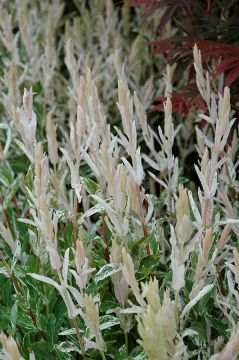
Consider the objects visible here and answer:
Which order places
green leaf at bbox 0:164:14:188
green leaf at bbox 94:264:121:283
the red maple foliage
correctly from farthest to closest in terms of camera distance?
green leaf at bbox 0:164:14:188 → the red maple foliage → green leaf at bbox 94:264:121:283

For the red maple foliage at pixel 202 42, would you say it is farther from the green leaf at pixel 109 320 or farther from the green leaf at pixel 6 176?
the green leaf at pixel 109 320

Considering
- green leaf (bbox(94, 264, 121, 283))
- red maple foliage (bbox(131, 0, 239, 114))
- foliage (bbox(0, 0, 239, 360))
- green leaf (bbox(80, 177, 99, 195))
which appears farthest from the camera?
red maple foliage (bbox(131, 0, 239, 114))

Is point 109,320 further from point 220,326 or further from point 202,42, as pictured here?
point 202,42

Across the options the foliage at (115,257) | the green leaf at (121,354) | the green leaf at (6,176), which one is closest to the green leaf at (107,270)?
the foliage at (115,257)

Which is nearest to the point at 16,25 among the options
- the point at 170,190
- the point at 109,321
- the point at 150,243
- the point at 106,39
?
the point at 106,39

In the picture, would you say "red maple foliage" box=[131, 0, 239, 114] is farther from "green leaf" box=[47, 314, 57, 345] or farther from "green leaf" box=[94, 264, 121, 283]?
"green leaf" box=[47, 314, 57, 345]

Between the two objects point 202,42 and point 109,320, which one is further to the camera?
point 202,42

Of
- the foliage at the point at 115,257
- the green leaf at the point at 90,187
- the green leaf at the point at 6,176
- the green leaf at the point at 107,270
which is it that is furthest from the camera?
the green leaf at the point at 6,176

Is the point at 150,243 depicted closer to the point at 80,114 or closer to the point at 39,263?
the point at 39,263

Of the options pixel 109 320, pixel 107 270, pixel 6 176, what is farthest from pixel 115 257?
pixel 6 176

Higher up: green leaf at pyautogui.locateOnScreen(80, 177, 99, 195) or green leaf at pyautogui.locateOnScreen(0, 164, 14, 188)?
green leaf at pyautogui.locateOnScreen(80, 177, 99, 195)


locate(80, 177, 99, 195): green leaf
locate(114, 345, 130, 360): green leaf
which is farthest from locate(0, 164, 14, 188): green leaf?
locate(114, 345, 130, 360): green leaf
